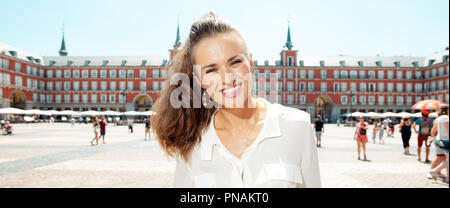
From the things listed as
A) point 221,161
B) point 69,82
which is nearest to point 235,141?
point 221,161

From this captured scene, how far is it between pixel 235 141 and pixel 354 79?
61.2m

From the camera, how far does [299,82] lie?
56.4 meters

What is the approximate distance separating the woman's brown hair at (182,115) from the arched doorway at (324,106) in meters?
58.2

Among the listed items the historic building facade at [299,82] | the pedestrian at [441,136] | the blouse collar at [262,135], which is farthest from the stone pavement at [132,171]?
the historic building facade at [299,82]

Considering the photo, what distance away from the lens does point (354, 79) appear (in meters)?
56.9

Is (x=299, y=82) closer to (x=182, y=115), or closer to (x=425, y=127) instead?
(x=425, y=127)

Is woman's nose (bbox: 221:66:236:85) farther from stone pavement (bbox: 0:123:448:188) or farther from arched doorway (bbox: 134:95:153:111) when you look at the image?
arched doorway (bbox: 134:95:153:111)

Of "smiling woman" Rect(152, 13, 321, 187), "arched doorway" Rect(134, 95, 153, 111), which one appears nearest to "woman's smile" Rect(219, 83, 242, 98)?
"smiling woman" Rect(152, 13, 321, 187)

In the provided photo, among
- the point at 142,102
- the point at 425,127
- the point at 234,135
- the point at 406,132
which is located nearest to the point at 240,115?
the point at 234,135

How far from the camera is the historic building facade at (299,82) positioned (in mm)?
55781

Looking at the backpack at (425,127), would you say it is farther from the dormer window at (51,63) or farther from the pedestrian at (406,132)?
the dormer window at (51,63)

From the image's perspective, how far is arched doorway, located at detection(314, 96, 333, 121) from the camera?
57094 millimetres

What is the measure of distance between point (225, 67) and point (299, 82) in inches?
2257

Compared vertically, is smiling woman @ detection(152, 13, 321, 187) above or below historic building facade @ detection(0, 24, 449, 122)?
below
